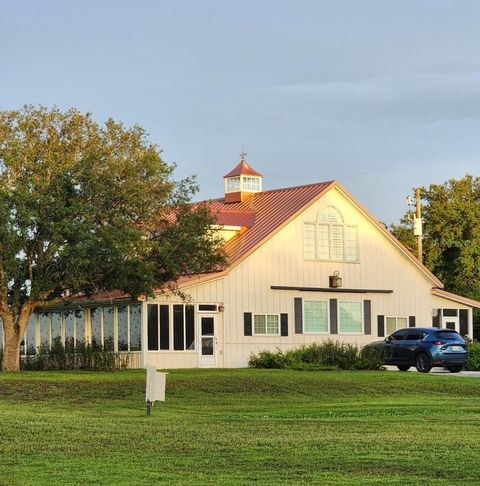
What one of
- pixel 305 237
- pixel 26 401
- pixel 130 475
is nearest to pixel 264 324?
pixel 305 237

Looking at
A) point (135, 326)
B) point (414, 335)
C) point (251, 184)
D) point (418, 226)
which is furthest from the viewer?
point (418, 226)

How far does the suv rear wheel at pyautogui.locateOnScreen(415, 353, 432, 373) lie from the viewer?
4441 centimetres

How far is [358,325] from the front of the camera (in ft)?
172

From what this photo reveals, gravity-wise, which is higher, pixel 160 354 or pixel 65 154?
pixel 65 154

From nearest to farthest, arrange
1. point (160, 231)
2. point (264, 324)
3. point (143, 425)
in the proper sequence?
point (143, 425), point (160, 231), point (264, 324)

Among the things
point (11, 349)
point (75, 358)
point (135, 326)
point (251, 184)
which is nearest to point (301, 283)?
point (135, 326)

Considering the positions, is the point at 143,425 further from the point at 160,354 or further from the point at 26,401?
the point at 160,354

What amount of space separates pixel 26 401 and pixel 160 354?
54.6 feet

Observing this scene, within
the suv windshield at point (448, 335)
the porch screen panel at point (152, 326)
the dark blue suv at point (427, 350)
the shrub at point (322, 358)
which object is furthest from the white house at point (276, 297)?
the suv windshield at point (448, 335)

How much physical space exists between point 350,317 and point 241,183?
836 centimetres

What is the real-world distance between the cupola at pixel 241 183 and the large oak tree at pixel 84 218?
11.1 meters

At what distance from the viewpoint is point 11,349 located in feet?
142

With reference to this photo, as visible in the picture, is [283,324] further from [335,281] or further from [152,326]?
[152,326]

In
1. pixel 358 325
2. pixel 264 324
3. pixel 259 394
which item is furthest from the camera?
pixel 358 325
